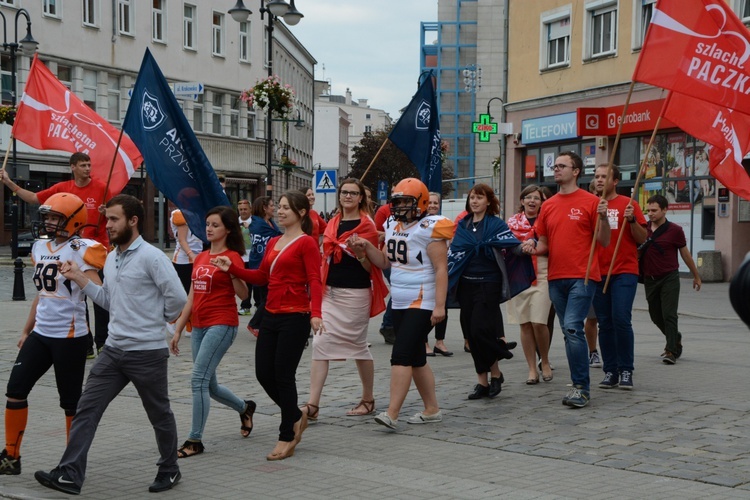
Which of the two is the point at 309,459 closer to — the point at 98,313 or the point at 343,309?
the point at 343,309

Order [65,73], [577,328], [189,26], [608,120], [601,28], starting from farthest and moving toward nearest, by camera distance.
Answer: [189,26] → [65,73] → [601,28] → [608,120] → [577,328]

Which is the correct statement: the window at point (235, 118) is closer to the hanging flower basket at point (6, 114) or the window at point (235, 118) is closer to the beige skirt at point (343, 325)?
the hanging flower basket at point (6, 114)

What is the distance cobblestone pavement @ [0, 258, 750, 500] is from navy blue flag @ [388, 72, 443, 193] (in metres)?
4.06

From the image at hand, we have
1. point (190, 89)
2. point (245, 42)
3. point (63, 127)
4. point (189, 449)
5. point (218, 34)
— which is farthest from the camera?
point (245, 42)

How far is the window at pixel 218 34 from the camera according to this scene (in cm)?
5656

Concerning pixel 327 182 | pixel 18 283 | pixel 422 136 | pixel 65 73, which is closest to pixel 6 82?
pixel 65 73

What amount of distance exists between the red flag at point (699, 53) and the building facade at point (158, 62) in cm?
3178

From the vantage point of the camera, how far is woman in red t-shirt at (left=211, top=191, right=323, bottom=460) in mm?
7172

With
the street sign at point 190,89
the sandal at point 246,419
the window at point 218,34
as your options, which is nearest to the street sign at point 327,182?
the street sign at point 190,89

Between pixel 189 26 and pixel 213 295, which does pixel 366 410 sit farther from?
pixel 189 26

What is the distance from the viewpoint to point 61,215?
6.73 meters

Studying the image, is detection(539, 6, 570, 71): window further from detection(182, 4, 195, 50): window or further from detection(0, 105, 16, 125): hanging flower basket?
detection(182, 4, 195, 50): window

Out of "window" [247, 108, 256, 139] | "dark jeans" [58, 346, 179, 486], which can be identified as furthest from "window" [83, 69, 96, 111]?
"dark jeans" [58, 346, 179, 486]

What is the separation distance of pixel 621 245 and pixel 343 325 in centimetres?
277
